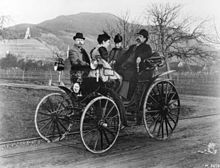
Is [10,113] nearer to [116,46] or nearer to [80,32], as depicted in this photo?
[80,32]

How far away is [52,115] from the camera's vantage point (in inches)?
128

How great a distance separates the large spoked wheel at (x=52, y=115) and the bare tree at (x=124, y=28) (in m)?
0.86

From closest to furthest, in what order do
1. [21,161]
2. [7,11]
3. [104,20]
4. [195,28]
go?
[21,161], [7,11], [104,20], [195,28]

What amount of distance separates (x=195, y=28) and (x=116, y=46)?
1.03 meters

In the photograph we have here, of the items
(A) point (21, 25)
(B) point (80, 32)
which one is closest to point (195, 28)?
(B) point (80, 32)

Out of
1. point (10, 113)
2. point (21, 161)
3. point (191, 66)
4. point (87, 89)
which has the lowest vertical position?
point (21, 161)

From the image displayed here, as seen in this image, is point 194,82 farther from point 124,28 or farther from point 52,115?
point 52,115

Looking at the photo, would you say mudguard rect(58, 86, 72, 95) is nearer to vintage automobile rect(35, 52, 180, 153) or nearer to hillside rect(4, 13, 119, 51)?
vintage automobile rect(35, 52, 180, 153)

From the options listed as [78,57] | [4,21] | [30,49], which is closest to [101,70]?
[78,57]

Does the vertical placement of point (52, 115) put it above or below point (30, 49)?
below

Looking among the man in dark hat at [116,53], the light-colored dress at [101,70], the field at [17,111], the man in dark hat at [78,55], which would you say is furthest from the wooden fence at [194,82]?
the man in dark hat at [116,53]

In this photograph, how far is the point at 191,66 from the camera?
3980 millimetres

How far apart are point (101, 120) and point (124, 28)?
41.7 inches

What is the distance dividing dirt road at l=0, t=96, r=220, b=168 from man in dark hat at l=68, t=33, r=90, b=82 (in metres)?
0.75
